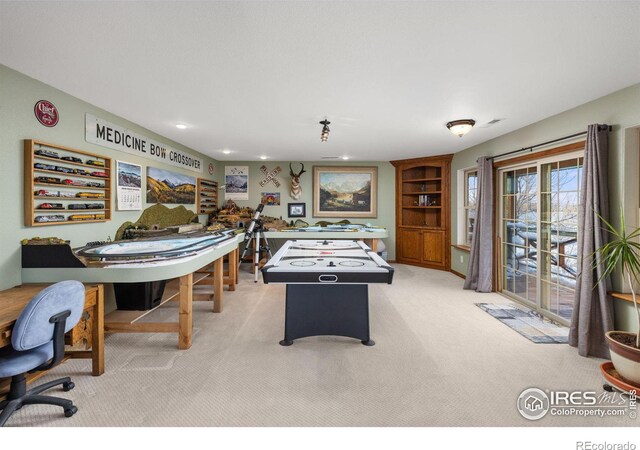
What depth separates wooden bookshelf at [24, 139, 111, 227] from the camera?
2.57 metres

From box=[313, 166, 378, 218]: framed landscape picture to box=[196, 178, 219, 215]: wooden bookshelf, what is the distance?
7.30 ft

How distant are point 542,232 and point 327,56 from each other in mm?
3540

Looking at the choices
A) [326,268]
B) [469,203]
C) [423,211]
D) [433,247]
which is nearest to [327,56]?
[326,268]

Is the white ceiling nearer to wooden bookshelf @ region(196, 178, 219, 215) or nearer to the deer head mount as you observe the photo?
wooden bookshelf @ region(196, 178, 219, 215)

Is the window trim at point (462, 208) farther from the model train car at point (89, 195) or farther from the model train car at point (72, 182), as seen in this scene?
the model train car at point (72, 182)

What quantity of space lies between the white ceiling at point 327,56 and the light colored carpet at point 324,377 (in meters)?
2.38

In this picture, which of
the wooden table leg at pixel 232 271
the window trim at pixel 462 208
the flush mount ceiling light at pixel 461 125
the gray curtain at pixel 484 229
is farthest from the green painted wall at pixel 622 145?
the wooden table leg at pixel 232 271

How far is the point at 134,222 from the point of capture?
4.05m

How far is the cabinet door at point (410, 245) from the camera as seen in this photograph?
22.9 ft

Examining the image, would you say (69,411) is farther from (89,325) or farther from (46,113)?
(46,113)

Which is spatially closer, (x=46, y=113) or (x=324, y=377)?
(x=324, y=377)

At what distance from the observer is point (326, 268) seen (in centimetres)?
261
